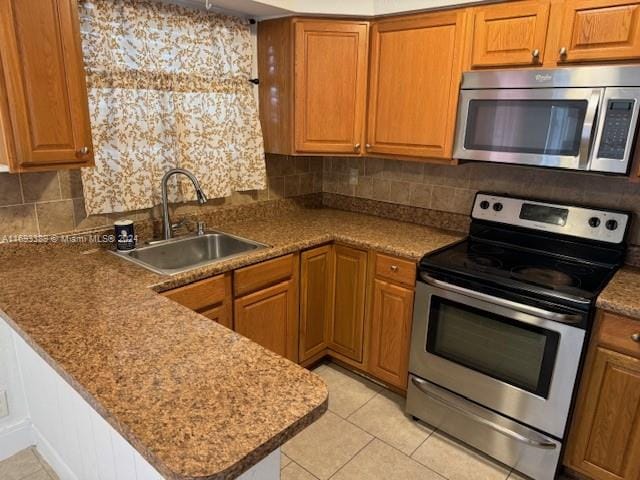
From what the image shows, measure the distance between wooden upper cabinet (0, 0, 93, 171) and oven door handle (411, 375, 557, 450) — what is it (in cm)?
193

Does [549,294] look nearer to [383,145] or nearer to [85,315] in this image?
[383,145]

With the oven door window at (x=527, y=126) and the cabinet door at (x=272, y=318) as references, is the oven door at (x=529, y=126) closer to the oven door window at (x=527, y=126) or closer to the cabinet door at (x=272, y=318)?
the oven door window at (x=527, y=126)

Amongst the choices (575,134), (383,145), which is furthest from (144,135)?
(575,134)

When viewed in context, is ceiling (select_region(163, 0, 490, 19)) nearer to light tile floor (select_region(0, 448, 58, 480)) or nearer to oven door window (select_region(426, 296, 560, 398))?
oven door window (select_region(426, 296, 560, 398))

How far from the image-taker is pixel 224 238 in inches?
98.5

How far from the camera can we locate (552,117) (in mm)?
1888

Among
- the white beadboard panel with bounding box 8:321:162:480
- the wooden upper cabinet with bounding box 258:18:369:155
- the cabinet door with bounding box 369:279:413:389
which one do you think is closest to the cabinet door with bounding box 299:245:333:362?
the cabinet door with bounding box 369:279:413:389

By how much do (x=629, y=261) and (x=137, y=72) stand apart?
2552mm

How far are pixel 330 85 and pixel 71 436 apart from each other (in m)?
2.10

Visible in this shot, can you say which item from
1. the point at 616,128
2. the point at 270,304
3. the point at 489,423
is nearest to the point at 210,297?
the point at 270,304

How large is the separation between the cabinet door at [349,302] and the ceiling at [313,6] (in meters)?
1.30

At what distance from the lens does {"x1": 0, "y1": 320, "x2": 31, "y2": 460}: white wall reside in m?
1.87

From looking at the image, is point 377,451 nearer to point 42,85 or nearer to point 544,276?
point 544,276

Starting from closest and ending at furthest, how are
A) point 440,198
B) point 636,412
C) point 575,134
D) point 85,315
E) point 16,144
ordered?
point 85,315 → point 16,144 → point 636,412 → point 575,134 → point 440,198
